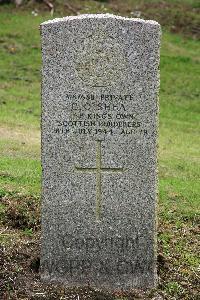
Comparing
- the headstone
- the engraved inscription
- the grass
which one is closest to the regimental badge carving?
the headstone

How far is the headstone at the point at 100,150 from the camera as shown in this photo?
5.77 metres

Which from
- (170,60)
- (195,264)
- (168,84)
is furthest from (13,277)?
(170,60)

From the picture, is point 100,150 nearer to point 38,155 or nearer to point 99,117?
point 99,117

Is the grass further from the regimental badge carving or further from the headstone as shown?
the regimental badge carving

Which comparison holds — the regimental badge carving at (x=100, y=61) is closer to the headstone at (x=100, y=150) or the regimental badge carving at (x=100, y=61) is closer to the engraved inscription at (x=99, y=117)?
the headstone at (x=100, y=150)

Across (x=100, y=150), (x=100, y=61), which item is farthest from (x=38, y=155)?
(x=100, y=61)

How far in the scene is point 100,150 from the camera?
19.5 ft

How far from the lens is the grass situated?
254 inches

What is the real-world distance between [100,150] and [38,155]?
5109 millimetres

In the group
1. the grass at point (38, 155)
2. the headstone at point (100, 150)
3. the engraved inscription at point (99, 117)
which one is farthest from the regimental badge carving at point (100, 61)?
the grass at point (38, 155)

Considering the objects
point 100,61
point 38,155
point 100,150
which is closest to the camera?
point 100,61

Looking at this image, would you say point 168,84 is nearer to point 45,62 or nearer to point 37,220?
point 37,220

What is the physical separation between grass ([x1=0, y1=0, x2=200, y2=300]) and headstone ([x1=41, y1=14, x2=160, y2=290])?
0.30m

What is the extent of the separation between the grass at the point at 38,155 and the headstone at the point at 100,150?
0.30 meters
